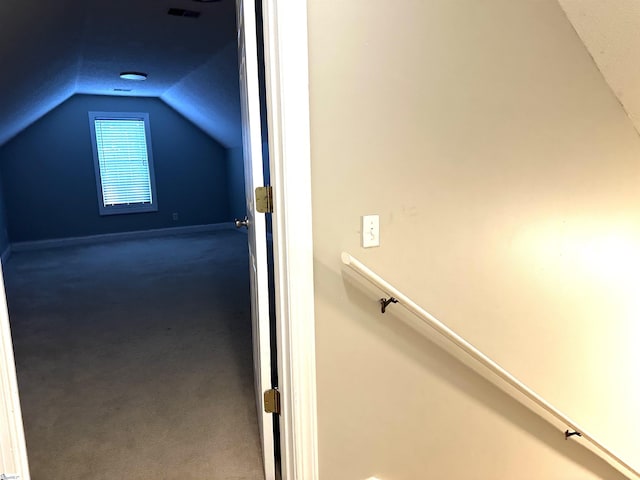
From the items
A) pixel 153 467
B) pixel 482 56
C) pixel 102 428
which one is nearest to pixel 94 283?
pixel 102 428

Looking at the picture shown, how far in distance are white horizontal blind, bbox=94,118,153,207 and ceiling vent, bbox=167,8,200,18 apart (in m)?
4.14

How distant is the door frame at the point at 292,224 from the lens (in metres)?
1.18

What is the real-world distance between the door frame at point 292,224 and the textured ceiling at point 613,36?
1.18m

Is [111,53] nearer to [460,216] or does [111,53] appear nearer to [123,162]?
[123,162]

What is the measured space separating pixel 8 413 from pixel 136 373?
55.7 inches

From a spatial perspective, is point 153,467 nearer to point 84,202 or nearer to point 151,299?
point 151,299

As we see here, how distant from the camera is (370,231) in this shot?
1376 mm

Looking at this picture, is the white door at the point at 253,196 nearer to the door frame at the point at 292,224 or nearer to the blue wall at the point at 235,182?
the door frame at the point at 292,224

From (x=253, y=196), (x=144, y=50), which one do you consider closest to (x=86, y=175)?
(x=144, y=50)

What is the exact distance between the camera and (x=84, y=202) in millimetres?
6523

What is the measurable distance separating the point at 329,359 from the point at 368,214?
19.9 inches

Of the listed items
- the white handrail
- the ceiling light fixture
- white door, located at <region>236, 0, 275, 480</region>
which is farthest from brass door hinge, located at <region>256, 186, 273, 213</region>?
the ceiling light fixture

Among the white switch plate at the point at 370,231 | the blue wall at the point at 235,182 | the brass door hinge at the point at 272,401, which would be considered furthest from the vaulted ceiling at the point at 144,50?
the brass door hinge at the point at 272,401

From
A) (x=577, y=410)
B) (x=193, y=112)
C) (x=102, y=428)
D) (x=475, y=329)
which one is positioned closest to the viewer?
(x=475, y=329)
